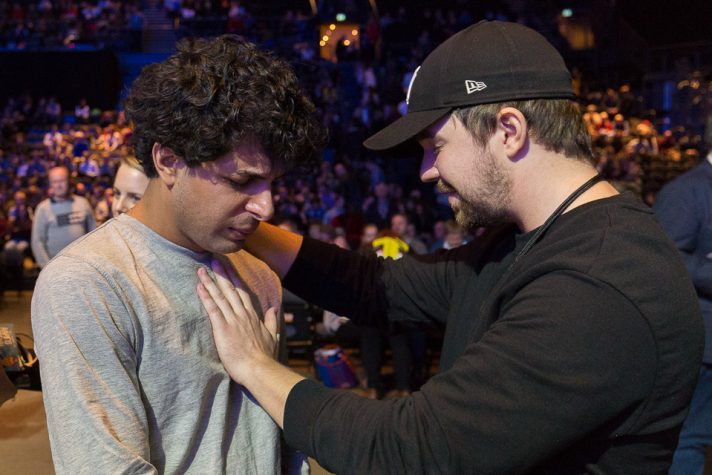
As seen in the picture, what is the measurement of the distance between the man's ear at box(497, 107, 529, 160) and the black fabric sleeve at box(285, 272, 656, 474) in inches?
13.2

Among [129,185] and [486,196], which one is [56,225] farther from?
[486,196]

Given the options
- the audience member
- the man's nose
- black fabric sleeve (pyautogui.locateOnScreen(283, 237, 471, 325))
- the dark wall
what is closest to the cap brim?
the man's nose

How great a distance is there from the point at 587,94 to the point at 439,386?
18.5 m

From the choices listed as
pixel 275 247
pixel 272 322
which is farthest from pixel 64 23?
pixel 272 322

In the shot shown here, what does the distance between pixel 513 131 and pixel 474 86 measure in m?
0.13

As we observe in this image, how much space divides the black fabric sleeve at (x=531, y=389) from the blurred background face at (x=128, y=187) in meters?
1.69

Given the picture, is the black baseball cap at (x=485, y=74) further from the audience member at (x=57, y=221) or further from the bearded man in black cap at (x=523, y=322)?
the audience member at (x=57, y=221)

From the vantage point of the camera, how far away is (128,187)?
3029mm

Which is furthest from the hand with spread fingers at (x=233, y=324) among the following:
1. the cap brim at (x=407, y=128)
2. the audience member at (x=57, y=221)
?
the audience member at (x=57, y=221)

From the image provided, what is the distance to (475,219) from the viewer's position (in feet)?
6.26

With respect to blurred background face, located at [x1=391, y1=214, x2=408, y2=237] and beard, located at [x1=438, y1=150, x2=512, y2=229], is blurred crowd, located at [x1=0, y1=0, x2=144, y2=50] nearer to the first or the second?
blurred background face, located at [x1=391, y1=214, x2=408, y2=237]

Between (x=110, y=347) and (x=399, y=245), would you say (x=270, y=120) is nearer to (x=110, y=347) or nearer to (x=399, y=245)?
(x=110, y=347)

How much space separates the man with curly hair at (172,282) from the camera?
1493 mm

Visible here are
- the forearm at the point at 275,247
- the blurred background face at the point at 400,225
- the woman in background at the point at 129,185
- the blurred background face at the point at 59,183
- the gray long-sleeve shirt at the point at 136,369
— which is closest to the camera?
the gray long-sleeve shirt at the point at 136,369
